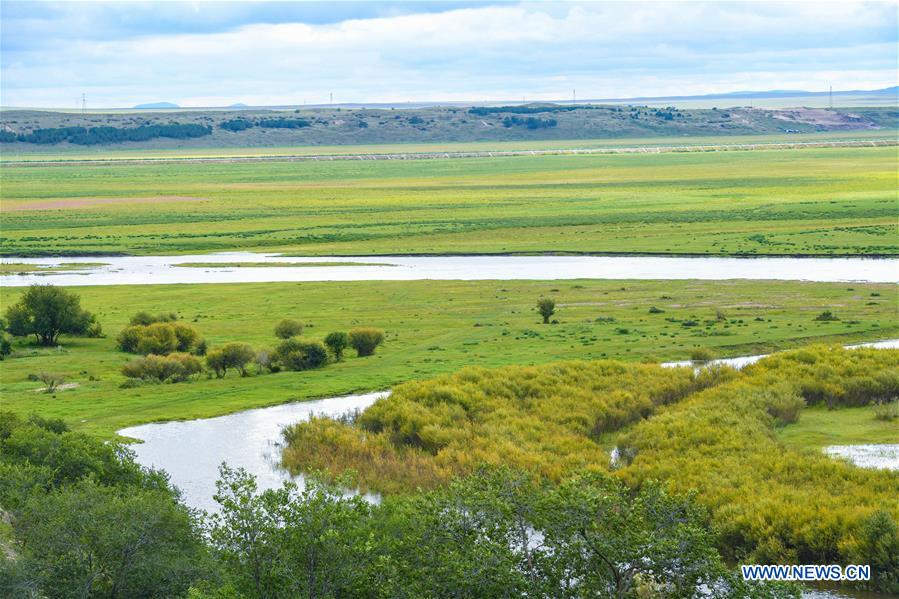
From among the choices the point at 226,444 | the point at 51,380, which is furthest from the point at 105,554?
the point at 51,380

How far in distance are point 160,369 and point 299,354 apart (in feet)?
18.7

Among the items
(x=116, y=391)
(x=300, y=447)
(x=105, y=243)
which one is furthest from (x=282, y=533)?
(x=105, y=243)

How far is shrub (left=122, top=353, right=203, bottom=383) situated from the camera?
149 ft

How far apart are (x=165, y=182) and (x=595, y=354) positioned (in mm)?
125815

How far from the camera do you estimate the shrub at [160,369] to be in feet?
149

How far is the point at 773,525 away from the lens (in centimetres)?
2506

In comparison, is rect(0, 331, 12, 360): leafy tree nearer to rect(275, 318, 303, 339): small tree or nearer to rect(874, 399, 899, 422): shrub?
rect(275, 318, 303, 339): small tree

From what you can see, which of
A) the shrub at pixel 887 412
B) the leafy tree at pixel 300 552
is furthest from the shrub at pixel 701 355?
the leafy tree at pixel 300 552

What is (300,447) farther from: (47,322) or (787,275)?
(787,275)

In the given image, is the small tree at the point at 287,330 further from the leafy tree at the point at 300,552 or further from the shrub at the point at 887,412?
the leafy tree at the point at 300,552

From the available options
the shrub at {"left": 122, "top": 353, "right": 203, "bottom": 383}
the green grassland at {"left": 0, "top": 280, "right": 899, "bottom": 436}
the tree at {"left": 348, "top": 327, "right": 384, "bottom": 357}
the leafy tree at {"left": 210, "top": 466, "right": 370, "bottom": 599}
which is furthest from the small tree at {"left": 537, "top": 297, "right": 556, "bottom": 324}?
the leafy tree at {"left": 210, "top": 466, "right": 370, "bottom": 599}

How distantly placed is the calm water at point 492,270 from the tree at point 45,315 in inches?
710

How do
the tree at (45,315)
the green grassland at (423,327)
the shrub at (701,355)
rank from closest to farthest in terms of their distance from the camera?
1. the green grassland at (423,327)
2. the shrub at (701,355)
3. the tree at (45,315)

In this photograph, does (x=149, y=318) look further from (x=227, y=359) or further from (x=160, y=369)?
(x=227, y=359)
